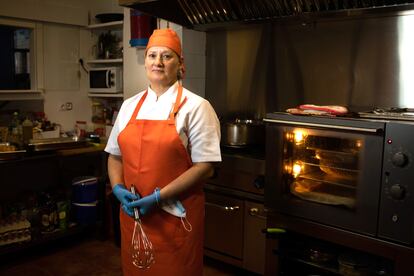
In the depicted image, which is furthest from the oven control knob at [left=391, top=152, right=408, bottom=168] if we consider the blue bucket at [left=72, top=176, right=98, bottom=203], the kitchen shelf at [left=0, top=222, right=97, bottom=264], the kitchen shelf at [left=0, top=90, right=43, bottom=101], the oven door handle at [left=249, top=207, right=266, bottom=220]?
the kitchen shelf at [left=0, top=90, right=43, bottom=101]

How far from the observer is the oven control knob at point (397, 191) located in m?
1.68

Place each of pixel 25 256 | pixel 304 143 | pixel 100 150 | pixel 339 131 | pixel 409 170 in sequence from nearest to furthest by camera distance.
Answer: pixel 409 170, pixel 339 131, pixel 304 143, pixel 25 256, pixel 100 150

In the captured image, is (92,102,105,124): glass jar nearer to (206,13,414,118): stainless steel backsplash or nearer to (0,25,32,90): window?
(0,25,32,90): window

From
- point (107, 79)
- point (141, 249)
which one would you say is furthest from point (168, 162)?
point (107, 79)

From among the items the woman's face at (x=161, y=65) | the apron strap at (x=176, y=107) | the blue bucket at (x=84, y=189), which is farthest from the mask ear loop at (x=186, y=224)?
the blue bucket at (x=84, y=189)

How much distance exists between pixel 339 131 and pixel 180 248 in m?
0.84

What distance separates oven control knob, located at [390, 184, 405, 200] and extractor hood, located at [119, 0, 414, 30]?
38.3 inches

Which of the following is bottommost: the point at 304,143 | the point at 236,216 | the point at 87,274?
the point at 87,274

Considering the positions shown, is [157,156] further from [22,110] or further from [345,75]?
[22,110]

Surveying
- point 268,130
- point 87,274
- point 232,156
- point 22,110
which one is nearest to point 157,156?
point 268,130

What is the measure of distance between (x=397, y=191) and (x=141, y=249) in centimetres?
106

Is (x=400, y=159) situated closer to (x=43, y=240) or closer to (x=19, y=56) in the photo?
(x=43, y=240)

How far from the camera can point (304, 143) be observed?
200 cm

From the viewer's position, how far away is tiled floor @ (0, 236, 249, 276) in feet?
8.46
